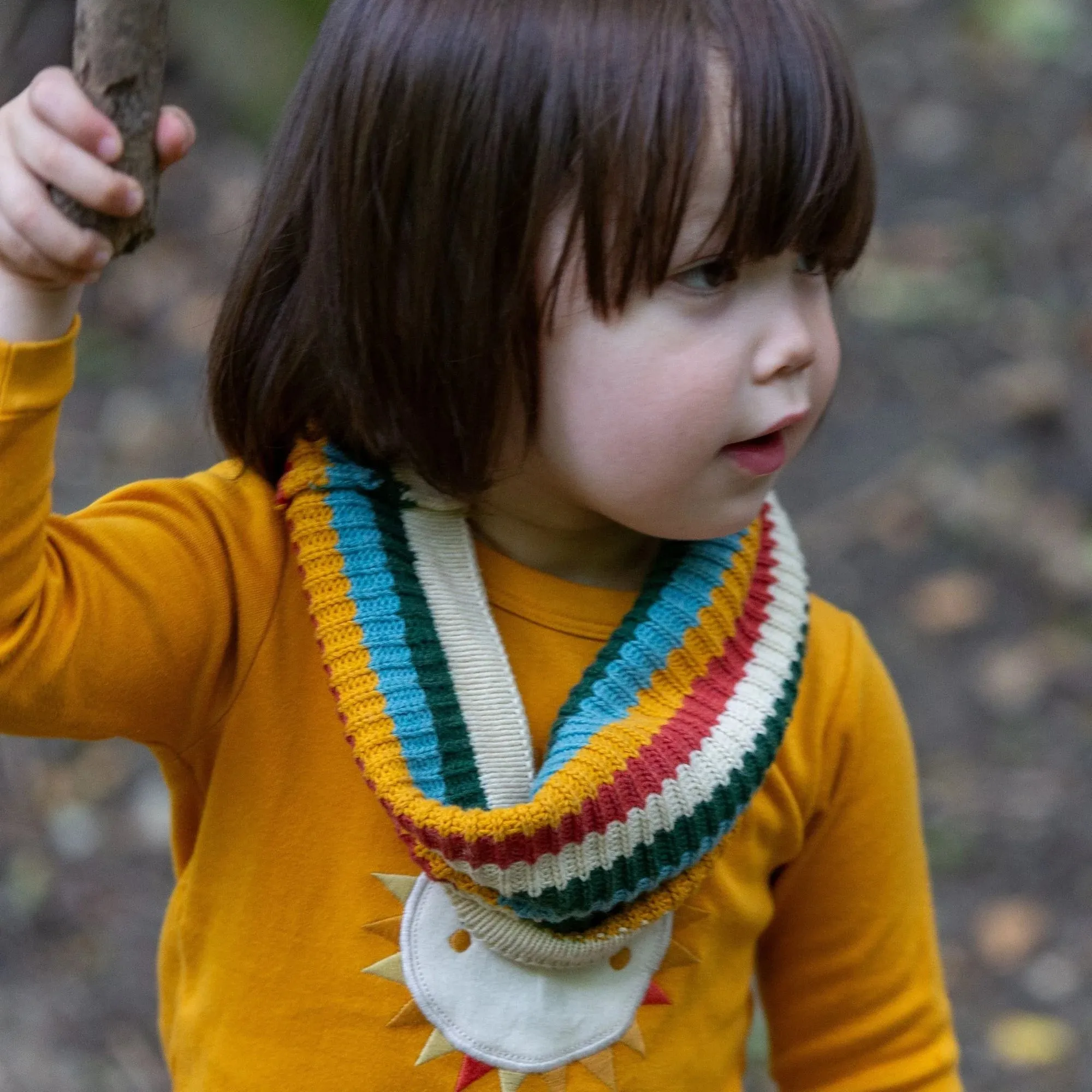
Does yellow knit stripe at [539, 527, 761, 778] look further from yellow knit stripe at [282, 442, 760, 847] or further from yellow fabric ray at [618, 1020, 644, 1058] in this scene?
yellow fabric ray at [618, 1020, 644, 1058]

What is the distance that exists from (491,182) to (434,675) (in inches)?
11.0

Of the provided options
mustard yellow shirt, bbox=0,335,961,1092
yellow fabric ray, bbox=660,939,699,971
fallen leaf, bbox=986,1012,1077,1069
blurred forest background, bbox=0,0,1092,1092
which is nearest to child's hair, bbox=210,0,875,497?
mustard yellow shirt, bbox=0,335,961,1092

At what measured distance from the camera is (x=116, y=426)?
2693 millimetres

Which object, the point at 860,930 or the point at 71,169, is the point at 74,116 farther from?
the point at 860,930

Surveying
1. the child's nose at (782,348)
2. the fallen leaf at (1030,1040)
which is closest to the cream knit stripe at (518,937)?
the child's nose at (782,348)

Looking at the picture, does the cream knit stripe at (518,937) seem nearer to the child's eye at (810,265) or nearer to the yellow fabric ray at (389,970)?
the yellow fabric ray at (389,970)

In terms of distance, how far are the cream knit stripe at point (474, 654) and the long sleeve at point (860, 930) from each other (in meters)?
0.26

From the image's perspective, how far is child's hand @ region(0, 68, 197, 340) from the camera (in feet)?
2.30

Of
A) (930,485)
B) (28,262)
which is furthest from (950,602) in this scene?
(28,262)

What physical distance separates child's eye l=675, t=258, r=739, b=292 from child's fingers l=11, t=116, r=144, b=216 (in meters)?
0.30

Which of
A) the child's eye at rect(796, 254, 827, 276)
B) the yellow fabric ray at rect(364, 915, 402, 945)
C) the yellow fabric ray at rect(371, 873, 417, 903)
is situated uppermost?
the child's eye at rect(796, 254, 827, 276)

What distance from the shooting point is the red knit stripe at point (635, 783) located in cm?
82

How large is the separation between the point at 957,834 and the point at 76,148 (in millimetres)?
1738

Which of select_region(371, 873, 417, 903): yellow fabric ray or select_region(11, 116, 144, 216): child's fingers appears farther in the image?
select_region(371, 873, 417, 903): yellow fabric ray
